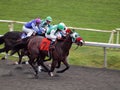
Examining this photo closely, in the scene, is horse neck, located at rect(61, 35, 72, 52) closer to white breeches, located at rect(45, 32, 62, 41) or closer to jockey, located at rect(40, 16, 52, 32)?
white breeches, located at rect(45, 32, 62, 41)

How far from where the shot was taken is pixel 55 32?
1234cm

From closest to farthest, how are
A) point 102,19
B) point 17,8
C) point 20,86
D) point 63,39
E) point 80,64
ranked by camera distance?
point 20,86, point 63,39, point 80,64, point 102,19, point 17,8

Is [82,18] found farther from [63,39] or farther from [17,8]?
[63,39]

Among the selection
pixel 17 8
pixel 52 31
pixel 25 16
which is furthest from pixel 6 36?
pixel 17 8

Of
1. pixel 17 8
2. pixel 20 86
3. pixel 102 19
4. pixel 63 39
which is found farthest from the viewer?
pixel 17 8

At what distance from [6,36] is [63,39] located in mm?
2651

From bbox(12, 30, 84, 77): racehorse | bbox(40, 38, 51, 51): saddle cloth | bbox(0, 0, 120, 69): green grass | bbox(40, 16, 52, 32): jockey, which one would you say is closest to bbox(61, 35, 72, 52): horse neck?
bbox(12, 30, 84, 77): racehorse

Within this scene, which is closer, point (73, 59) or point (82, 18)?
point (73, 59)

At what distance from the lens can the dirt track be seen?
10.5 meters

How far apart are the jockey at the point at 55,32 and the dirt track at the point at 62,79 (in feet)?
3.29

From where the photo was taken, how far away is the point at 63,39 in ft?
39.3

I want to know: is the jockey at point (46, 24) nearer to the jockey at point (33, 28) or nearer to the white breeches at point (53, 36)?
the jockey at point (33, 28)

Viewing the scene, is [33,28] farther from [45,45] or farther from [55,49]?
[55,49]

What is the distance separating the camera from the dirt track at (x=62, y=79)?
1045 cm
